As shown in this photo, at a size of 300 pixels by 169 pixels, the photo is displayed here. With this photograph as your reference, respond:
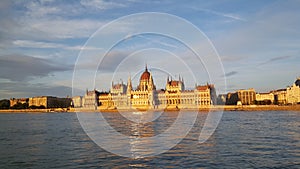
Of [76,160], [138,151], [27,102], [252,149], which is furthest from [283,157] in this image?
[27,102]

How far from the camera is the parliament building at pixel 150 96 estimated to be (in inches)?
3853

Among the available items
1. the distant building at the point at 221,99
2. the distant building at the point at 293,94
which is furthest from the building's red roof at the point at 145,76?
the distant building at the point at 293,94

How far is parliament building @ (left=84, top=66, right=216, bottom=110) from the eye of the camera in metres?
97.9

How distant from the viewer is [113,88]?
114312 mm

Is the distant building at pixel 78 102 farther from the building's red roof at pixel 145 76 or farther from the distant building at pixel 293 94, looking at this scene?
the distant building at pixel 293 94

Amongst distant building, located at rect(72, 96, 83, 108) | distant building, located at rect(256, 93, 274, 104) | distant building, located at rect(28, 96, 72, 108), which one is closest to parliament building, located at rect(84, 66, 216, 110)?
distant building, located at rect(72, 96, 83, 108)

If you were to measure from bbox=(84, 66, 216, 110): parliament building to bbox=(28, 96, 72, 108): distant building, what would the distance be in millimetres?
19913

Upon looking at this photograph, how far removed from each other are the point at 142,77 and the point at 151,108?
16089mm

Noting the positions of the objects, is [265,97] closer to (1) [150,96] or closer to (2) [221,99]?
(2) [221,99]

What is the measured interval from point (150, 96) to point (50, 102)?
157ft

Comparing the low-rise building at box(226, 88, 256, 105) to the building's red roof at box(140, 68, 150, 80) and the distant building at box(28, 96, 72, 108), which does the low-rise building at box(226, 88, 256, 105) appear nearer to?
the building's red roof at box(140, 68, 150, 80)

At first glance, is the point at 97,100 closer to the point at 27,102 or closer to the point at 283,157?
the point at 27,102

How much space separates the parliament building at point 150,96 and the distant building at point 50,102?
19913 mm

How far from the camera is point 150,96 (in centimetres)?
10231
